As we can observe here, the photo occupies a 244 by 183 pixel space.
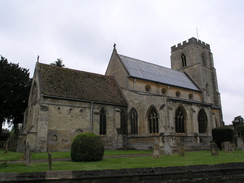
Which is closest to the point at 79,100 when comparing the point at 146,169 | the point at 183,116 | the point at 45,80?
the point at 45,80

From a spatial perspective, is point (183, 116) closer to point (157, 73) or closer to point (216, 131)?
point (216, 131)

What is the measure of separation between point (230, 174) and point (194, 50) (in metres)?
36.2

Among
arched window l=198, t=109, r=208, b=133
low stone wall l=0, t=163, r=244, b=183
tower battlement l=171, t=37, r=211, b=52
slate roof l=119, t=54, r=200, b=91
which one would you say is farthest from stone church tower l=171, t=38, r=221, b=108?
low stone wall l=0, t=163, r=244, b=183

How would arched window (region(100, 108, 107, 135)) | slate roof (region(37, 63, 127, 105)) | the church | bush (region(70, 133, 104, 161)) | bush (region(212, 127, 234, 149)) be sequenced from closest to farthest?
bush (region(70, 133, 104, 161)) < bush (region(212, 127, 234, 149)) < the church < slate roof (region(37, 63, 127, 105)) < arched window (region(100, 108, 107, 135))

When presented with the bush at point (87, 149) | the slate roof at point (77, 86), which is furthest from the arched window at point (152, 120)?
the bush at point (87, 149)

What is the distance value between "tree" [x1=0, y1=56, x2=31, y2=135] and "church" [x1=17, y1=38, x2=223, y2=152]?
4.50 m

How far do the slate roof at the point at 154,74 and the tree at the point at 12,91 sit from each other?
15031mm

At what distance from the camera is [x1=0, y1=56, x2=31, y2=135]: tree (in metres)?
28.8

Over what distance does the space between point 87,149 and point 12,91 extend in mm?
21524

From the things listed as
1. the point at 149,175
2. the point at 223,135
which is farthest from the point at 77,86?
the point at 149,175

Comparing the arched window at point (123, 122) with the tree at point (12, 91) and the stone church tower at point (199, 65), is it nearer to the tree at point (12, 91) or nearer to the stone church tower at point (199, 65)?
the tree at point (12, 91)

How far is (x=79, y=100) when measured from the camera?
24047mm

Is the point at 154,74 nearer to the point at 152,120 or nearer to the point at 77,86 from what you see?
the point at 152,120

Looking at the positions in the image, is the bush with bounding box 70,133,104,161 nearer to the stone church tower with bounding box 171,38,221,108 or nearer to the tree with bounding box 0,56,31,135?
the tree with bounding box 0,56,31,135
